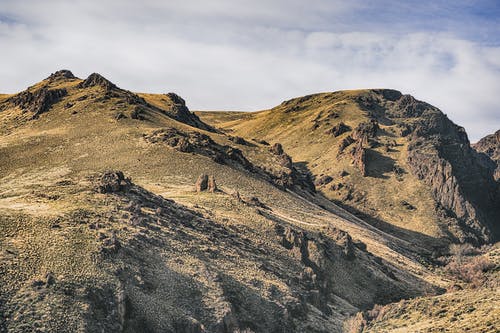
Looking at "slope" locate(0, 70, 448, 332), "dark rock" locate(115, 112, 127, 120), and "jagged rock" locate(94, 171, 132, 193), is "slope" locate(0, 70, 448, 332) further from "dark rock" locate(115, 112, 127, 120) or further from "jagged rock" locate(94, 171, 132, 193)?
"dark rock" locate(115, 112, 127, 120)

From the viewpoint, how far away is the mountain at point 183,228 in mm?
46375

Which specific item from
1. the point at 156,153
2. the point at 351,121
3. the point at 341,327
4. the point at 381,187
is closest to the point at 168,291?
the point at 341,327

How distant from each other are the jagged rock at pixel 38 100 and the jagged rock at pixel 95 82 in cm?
716

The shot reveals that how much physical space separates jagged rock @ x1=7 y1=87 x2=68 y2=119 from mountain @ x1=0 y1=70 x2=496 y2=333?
0.49 metres

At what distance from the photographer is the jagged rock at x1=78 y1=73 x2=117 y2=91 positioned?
5854 inches

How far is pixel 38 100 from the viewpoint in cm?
13638

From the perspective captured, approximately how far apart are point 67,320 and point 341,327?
1131 inches

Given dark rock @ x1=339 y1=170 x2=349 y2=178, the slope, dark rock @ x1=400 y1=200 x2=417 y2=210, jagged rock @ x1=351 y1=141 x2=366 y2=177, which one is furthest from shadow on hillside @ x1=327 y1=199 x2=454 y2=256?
jagged rock @ x1=351 y1=141 x2=366 y2=177

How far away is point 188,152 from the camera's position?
357 feet

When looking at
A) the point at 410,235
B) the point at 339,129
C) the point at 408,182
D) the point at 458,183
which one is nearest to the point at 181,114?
the point at 339,129

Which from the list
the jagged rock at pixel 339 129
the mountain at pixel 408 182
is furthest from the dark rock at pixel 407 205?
the jagged rock at pixel 339 129

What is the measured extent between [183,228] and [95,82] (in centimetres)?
9798

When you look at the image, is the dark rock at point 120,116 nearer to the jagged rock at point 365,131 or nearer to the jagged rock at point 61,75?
the jagged rock at point 61,75

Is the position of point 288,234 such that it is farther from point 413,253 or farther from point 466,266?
point 413,253
